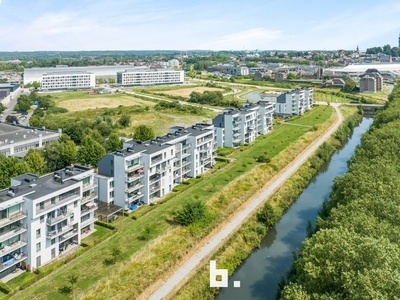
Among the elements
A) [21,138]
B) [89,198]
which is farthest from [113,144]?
[89,198]

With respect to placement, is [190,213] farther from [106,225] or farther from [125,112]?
[125,112]

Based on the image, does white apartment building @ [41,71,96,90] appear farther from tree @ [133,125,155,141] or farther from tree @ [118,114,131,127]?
tree @ [133,125,155,141]

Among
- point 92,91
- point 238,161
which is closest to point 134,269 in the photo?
point 238,161

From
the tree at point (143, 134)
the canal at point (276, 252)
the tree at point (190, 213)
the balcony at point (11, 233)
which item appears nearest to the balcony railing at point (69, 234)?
the balcony at point (11, 233)

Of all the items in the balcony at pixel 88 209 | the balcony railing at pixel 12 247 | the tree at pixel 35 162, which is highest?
the tree at pixel 35 162

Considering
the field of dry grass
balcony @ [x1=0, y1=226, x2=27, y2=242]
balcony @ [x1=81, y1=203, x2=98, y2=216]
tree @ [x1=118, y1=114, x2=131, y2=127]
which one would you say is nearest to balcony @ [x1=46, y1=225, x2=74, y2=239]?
balcony @ [x1=0, y1=226, x2=27, y2=242]

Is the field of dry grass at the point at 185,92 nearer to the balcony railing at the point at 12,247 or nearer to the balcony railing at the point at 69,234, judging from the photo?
the balcony railing at the point at 69,234
